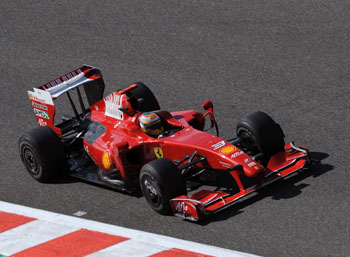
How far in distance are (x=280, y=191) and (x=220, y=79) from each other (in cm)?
429

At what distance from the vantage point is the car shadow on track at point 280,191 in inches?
394

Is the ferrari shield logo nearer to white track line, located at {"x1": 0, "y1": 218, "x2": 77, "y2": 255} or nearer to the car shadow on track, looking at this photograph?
the car shadow on track

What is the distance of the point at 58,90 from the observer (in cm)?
1182

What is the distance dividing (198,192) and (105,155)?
59.3 inches

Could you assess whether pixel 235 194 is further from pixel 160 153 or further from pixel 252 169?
pixel 160 153

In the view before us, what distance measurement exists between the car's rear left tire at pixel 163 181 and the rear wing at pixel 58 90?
2.26 meters

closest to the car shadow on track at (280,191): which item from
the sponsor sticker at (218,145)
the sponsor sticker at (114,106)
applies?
the sponsor sticker at (218,145)

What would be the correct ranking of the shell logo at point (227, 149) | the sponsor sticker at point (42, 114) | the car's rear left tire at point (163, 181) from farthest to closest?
the sponsor sticker at point (42, 114)
the shell logo at point (227, 149)
the car's rear left tire at point (163, 181)

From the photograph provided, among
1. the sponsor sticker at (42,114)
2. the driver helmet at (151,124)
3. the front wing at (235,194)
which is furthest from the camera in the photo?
the sponsor sticker at (42,114)

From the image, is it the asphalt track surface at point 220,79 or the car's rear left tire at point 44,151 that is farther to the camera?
the car's rear left tire at point 44,151

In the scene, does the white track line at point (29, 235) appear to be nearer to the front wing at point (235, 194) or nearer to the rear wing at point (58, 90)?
the front wing at point (235, 194)

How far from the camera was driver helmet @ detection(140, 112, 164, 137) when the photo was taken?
35.7 feet

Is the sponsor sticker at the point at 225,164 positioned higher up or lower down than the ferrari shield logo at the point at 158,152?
lower down

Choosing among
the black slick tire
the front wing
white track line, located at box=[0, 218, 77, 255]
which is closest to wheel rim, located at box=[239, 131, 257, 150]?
the black slick tire
